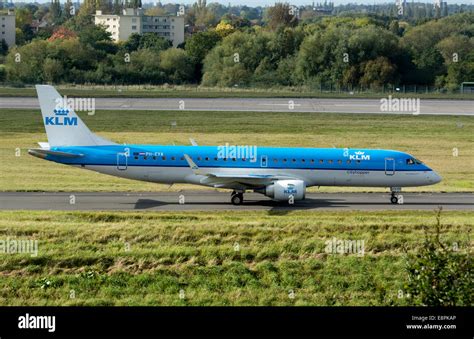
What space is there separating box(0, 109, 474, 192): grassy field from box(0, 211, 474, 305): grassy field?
46.6 ft

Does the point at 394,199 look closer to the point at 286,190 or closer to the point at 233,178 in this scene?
the point at 286,190

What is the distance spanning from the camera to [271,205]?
45.8m

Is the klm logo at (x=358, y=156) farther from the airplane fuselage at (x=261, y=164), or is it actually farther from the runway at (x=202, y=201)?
the runway at (x=202, y=201)

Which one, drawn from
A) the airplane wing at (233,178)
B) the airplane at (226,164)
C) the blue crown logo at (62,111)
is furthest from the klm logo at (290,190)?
the blue crown logo at (62,111)

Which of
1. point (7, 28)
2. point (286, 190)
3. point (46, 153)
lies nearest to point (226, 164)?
point (286, 190)

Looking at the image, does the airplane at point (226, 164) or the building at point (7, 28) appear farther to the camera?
the building at point (7, 28)

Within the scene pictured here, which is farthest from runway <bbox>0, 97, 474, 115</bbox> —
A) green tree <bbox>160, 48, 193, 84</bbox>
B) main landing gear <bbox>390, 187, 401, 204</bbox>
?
main landing gear <bbox>390, 187, 401, 204</bbox>

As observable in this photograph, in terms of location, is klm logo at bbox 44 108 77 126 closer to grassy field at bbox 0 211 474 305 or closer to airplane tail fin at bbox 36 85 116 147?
airplane tail fin at bbox 36 85 116 147

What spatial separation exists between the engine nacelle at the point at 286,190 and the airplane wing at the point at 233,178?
28.3 inches

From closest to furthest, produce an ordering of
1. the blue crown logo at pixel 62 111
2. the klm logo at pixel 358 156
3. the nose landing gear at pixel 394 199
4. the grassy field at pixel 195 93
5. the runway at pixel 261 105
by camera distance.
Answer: the blue crown logo at pixel 62 111
the nose landing gear at pixel 394 199
the klm logo at pixel 358 156
the runway at pixel 261 105
the grassy field at pixel 195 93

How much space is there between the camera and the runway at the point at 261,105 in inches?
4067

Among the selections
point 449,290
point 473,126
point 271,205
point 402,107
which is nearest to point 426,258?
point 449,290

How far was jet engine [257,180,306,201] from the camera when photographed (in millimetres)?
44500

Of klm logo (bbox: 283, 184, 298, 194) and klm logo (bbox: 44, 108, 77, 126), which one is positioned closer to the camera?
klm logo (bbox: 283, 184, 298, 194)
